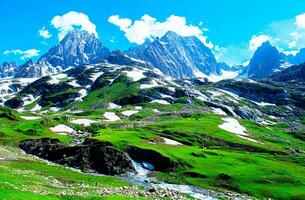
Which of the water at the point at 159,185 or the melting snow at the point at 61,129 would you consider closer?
the water at the point at 159,185

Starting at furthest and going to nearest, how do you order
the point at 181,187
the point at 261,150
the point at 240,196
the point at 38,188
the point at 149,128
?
the point at 149,128, the point at 261,150, the point at 181,187, the point at 240,196, the point at 38,188

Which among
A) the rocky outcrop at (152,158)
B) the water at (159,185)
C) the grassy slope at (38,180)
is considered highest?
the rocky outcrop at (152,158)

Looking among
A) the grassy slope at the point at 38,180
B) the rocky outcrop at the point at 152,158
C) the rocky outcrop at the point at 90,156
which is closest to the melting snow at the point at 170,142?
the rocky outcrop at the point at 152,158

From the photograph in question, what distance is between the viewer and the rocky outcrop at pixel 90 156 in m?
101

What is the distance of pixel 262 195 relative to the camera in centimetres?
8256

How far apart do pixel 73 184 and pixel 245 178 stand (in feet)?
126

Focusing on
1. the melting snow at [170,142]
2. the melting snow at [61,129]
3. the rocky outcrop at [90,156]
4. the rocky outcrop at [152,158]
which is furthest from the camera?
the melting snow at [61,129]

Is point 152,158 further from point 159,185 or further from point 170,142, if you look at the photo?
point 170,142

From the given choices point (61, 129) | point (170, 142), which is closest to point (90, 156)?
point (170, 142)

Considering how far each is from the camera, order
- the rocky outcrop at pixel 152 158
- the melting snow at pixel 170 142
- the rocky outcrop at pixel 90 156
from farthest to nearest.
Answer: the melting snow at pixel 170 142
the rocky outcrop at pixel 152 158
the rocky outcrop at pixel 90 156

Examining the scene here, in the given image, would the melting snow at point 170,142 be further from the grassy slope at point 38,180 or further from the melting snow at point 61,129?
the melting snow at point 61,129

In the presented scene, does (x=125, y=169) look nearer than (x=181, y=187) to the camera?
No

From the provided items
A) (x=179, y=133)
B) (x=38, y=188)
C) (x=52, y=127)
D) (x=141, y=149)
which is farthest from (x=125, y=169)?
(x=52, y=127)

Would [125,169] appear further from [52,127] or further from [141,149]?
[52,127]
